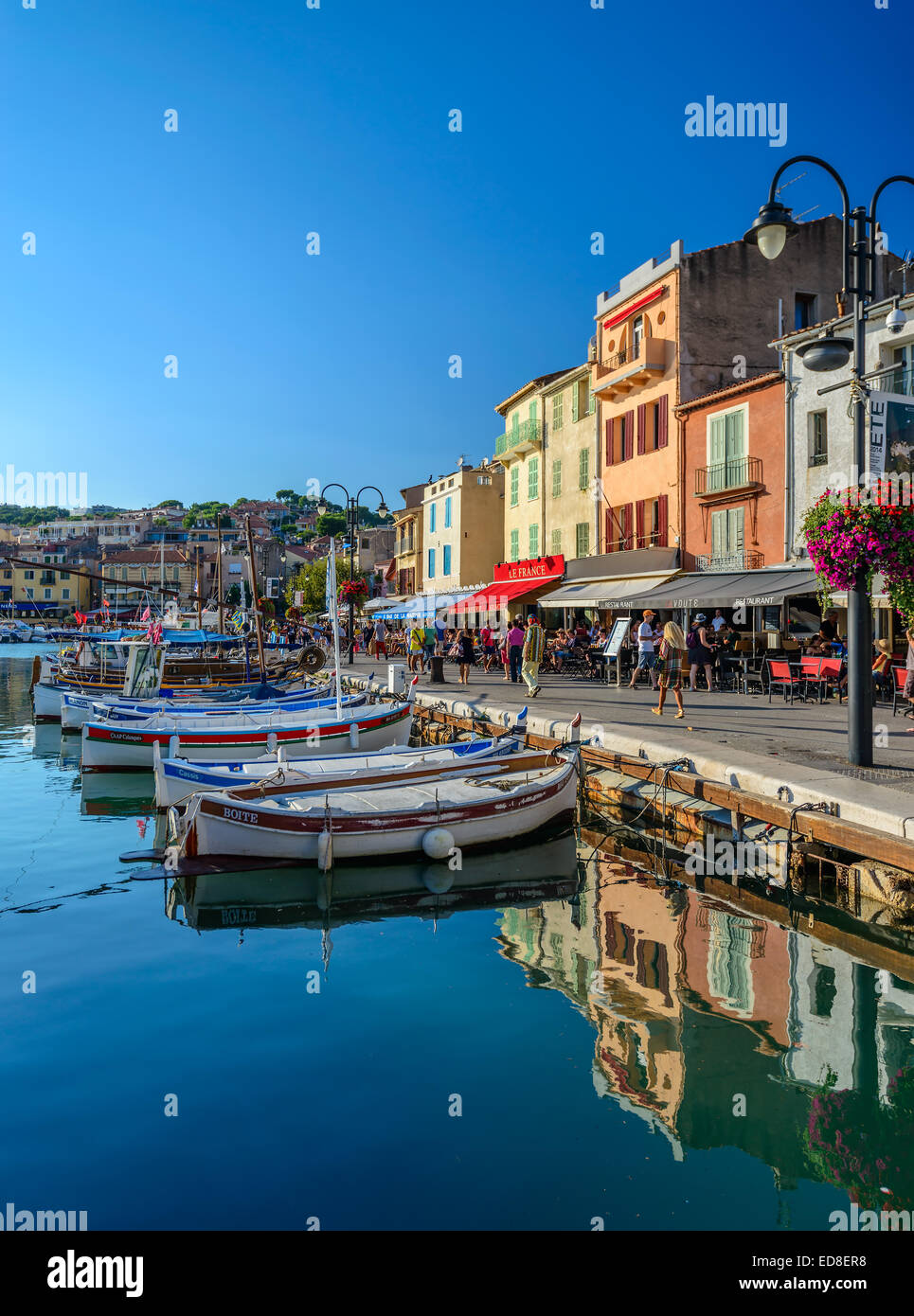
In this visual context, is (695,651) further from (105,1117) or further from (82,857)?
(105,1117)

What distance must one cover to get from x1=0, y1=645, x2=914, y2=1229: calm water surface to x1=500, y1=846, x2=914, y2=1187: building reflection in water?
26mm

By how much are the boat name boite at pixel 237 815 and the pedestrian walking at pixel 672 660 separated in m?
8.73

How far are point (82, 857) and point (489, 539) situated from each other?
39.2 m

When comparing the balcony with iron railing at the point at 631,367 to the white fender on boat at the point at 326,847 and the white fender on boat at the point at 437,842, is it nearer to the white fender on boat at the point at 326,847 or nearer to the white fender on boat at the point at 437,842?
the white fender on boat at the point at 437,842

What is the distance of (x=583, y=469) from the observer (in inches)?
1453

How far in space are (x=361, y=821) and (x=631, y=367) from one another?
23998mm

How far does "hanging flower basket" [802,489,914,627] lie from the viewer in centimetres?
1059

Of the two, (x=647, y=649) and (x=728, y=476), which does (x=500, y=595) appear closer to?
(x=728, y=476)

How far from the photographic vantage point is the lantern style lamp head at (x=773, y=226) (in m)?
9.90

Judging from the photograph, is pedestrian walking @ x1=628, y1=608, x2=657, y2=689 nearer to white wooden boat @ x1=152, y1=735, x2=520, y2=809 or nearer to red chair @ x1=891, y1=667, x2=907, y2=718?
red chair @ x1=891, y1=667, x2=907, y2=718

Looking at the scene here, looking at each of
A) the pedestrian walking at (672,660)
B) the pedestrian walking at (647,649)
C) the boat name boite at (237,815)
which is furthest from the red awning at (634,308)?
the boat name boite at (237,815)

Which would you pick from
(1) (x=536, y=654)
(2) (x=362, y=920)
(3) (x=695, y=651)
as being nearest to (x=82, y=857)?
(2) (x=362, y=920)

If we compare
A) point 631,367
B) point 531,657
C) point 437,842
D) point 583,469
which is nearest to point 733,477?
point 631,367
